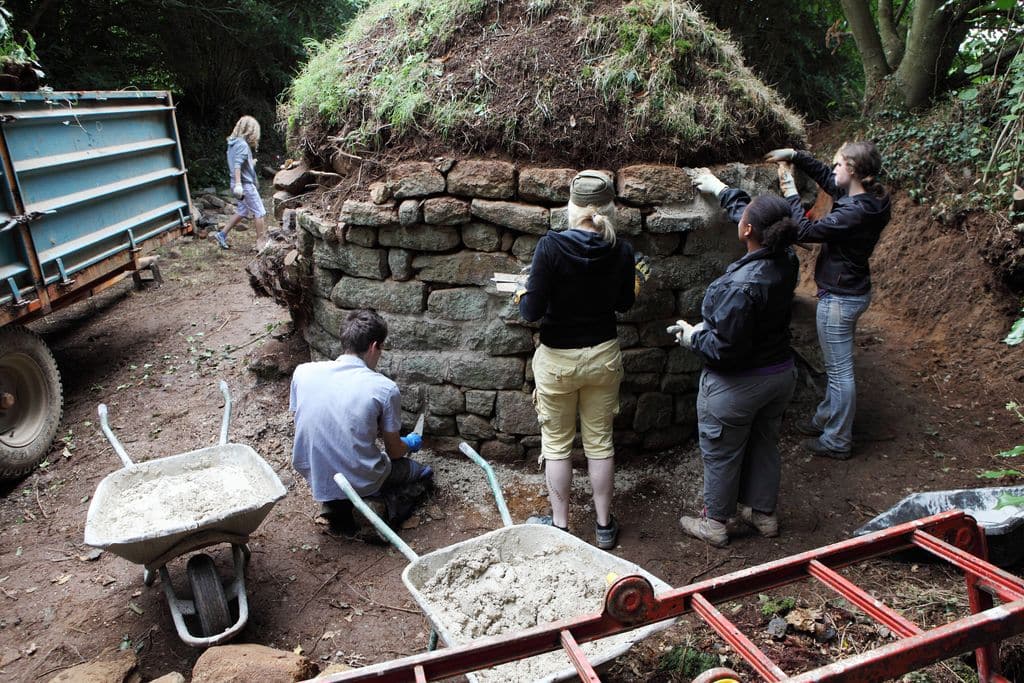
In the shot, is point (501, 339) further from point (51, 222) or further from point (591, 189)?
point (51, 222)

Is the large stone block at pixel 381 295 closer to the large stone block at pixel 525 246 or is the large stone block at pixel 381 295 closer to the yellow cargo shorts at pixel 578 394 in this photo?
the large stone block at pixel 525 246

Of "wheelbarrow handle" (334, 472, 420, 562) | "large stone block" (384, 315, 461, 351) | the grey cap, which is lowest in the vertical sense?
"wheelbarrow handle" (334, 472, 420, 562)

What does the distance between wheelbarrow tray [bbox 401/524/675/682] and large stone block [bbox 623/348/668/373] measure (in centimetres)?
163

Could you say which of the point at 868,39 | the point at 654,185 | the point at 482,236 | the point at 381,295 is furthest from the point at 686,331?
the point at 868,39

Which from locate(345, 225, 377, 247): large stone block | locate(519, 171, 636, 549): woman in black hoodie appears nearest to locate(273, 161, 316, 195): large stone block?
locate(345, 225, 377, 247): large stone block

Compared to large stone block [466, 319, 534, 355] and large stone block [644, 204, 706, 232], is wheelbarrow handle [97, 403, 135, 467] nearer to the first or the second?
large stone block [466, 319, 534, 355]

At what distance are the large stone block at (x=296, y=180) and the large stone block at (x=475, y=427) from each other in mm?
2370

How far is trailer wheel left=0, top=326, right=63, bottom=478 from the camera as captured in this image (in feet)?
14.3

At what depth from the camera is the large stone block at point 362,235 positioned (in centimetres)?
433

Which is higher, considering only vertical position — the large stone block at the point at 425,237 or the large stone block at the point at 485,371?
the large stone block at the point at 425,237

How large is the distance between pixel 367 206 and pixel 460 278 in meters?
0.74

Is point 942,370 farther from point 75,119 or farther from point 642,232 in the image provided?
point 75,119

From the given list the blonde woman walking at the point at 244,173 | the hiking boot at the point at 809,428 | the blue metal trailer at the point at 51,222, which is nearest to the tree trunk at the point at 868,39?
the hiking boot at the point at 809,428

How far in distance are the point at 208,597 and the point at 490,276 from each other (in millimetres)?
2300
